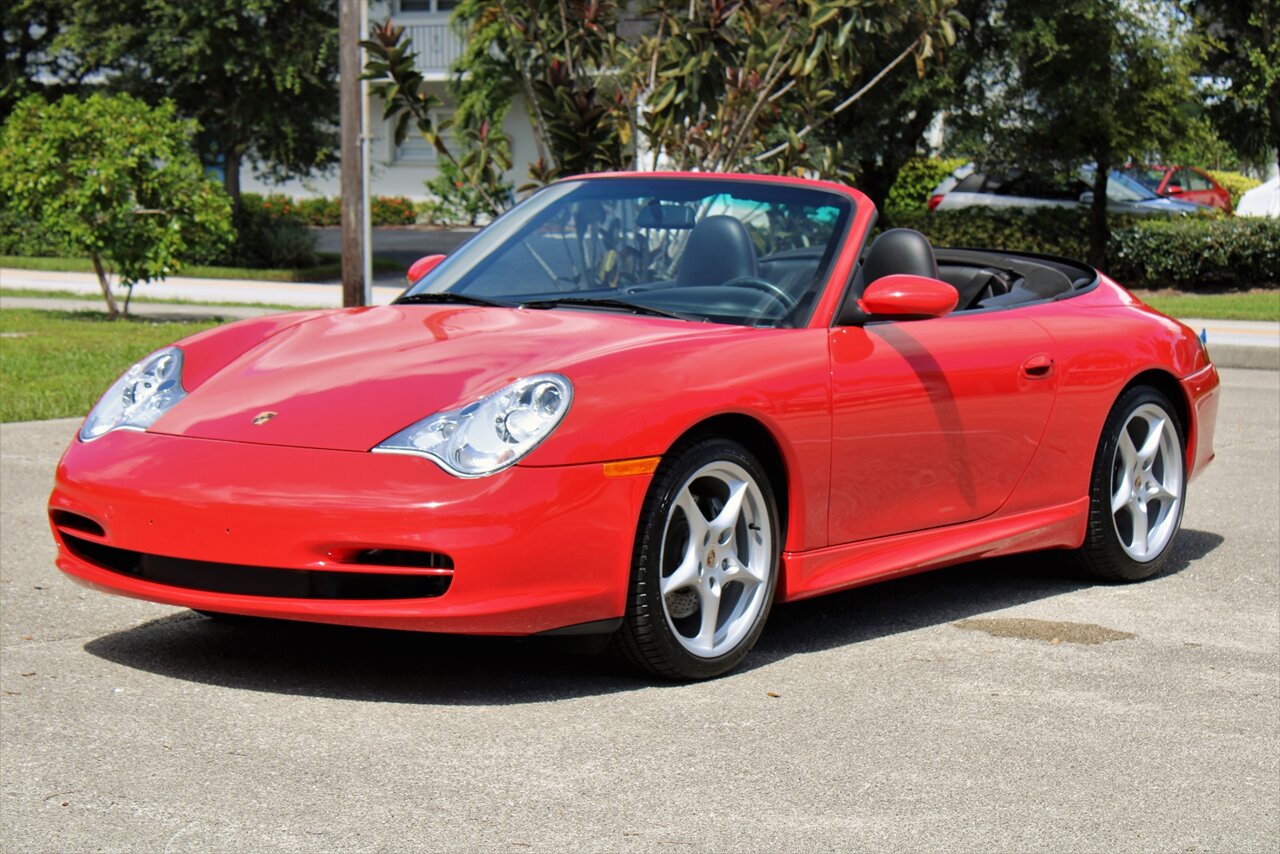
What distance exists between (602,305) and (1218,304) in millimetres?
17362

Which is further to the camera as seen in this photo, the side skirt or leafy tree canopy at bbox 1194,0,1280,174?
leafy tree canopy at bbox 1194,0,1280,174

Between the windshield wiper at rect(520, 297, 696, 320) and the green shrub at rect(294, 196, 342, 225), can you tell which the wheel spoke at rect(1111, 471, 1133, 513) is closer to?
the windshield wiper at rect(520, 297, 696, 320)

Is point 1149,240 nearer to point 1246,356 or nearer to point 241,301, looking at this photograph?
point 1246,356

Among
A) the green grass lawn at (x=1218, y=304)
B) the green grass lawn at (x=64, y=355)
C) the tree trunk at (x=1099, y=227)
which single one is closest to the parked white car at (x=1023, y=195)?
the tree trunk at (x=1099, y=227)

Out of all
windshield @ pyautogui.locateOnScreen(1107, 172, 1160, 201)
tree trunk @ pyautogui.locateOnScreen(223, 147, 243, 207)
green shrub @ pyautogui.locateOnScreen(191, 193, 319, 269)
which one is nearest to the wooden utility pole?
green shrub @ pyautogui.locateOnScreen(191, 193, 319, 269)

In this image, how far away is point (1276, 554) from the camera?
7.04 metres

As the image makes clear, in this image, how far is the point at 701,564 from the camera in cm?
488

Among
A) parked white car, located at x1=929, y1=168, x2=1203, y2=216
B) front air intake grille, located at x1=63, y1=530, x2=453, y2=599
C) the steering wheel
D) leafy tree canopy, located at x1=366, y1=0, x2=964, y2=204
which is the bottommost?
parked white car, located at x1=929, y1=168, x2=1203, y2=216

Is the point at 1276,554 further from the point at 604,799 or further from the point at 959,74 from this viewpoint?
the point at 959,74

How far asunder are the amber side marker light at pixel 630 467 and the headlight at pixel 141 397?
50.7 inches

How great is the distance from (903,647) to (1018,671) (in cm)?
40

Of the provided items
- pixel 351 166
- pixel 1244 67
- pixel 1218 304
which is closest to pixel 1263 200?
pixel 1244 67

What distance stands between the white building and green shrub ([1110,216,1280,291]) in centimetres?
1798

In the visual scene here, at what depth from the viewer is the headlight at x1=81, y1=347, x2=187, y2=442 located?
499 cm
